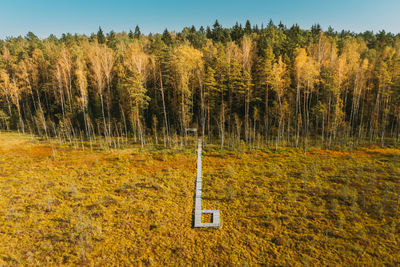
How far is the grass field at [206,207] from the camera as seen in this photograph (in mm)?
11266

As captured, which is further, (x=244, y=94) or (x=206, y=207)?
(x=244, y=94)

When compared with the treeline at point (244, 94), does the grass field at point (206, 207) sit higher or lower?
lower

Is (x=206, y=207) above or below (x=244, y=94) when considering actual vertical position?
below

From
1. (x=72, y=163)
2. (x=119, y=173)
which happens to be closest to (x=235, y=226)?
(x=119, y=173)

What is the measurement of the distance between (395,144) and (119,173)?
34.9 meters

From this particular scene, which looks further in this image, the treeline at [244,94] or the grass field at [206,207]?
the treeline at [244,94]

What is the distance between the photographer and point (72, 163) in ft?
75.6

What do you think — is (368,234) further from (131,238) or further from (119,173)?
(119,173)

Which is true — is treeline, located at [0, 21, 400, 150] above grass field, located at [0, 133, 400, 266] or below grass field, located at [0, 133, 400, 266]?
above

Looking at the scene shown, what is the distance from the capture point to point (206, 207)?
15445 millimetres

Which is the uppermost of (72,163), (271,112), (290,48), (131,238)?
(290,48)

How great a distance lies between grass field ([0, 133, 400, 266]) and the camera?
11.3 metres

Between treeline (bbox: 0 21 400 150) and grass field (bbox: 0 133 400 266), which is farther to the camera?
treeline (bbox: 0 21 400 150)

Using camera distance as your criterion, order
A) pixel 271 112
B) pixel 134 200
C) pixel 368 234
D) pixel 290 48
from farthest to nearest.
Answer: pixel 290 48 → pixel 271 112 → pixel 134 200 → pixel 368 234
